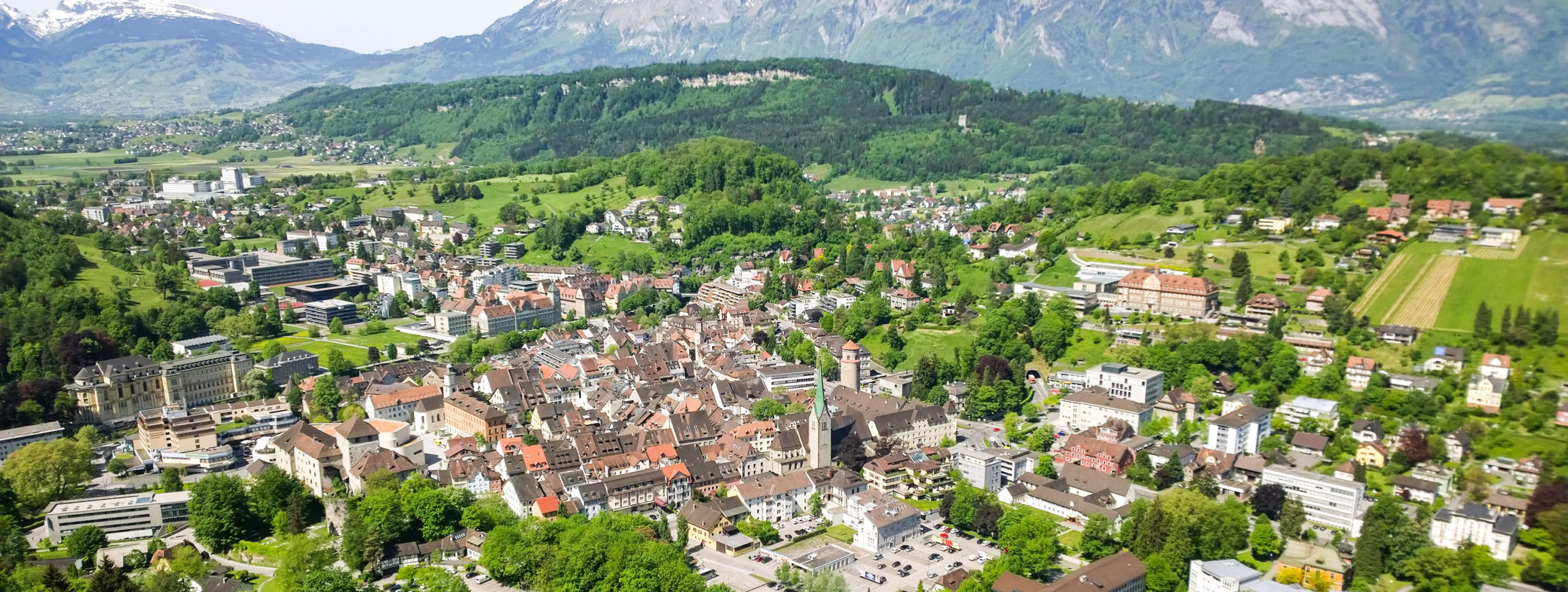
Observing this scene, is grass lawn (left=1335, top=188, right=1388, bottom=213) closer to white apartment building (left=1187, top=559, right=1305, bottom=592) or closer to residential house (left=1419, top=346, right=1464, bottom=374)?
residential house (left=1419, top=346, right=1464, bottom=374)

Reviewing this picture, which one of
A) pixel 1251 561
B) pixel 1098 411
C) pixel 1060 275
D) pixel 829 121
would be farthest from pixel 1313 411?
pixel 829 121

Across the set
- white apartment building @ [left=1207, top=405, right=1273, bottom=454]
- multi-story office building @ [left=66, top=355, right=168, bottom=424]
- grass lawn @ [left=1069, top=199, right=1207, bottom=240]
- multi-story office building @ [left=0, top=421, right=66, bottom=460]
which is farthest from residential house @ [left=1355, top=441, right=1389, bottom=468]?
multi-story office building @ [left=66, top=355, right=168, bottom=424]

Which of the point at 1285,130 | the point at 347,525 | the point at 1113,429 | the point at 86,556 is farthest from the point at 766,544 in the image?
the point at 1285,130

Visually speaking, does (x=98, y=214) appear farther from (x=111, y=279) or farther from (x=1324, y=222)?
(x=1324, y=222)

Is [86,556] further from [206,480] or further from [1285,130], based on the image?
[1285,130]

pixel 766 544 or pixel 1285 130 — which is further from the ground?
pixel 1285 130

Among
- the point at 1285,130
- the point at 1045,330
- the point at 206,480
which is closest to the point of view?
the point at 206,480

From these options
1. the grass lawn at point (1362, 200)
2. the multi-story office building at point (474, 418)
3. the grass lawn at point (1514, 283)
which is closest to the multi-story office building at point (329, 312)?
the multi-story office building at point (474, 418)

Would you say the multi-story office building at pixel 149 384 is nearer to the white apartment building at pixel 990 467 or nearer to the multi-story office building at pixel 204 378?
the multi-story office building at pixel 204 378
